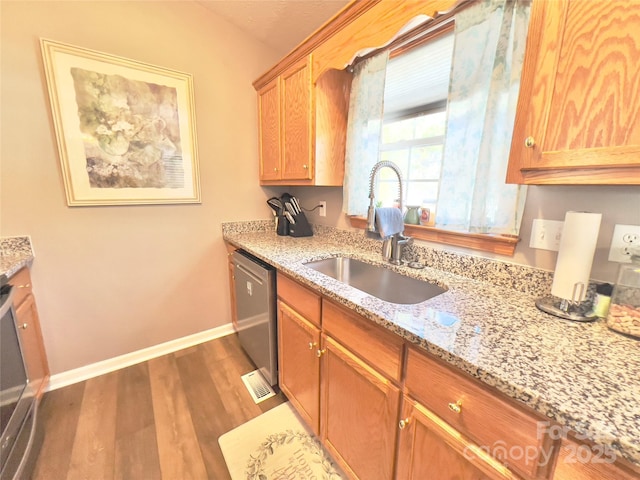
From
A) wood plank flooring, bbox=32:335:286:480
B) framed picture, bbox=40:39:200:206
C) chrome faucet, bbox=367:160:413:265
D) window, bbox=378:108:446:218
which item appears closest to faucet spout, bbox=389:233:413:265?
chrome faucet, bbox=367:160:413:265

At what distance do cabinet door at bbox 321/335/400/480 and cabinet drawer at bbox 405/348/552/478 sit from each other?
0.13 metres

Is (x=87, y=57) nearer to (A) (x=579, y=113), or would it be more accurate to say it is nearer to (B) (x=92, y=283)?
(B) (x=92, y=283)

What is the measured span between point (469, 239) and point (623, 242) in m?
0.46

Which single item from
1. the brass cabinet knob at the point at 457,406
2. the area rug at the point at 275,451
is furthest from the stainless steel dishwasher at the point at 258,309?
the brass cabinet knob at the point at 457,406

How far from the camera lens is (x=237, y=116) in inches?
82.6

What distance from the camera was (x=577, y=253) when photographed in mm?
783

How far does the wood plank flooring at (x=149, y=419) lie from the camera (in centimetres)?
122

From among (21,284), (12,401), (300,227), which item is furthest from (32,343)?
(300,227)

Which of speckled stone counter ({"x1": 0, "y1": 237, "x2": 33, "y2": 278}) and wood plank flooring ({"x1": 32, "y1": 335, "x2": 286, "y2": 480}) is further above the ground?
speckled stone counter ({"x1": 0, "y1": 237, "x2": 33, "y2": 278})

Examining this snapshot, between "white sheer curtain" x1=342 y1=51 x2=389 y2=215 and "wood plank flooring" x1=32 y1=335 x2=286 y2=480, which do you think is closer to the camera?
"wood plank flooring" x1=32 y1=335 x2=286 y2=480

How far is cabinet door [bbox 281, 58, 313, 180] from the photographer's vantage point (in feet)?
5.28

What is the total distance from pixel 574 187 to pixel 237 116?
217cm

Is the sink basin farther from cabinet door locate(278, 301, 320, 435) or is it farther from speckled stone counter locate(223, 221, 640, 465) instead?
cabinet door locate(278, 301, 320, 435)

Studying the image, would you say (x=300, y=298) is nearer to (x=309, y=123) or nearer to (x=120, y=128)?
(x=309, y=123)
